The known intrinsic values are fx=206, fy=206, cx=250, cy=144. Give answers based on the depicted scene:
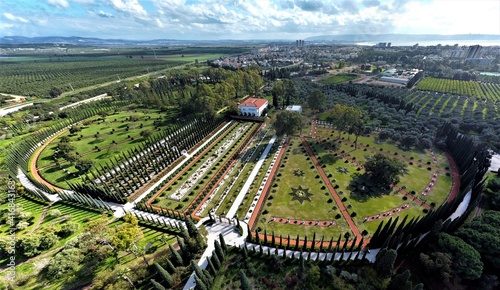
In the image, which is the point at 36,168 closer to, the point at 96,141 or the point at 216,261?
the point at 96,141

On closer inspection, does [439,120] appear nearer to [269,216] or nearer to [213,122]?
[269,216]

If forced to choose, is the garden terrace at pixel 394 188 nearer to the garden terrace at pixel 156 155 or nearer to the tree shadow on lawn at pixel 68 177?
the garden terrace at pixel 156 155

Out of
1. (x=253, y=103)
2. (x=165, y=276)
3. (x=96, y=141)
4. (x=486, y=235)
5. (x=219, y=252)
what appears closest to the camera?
(x=165, y=276)

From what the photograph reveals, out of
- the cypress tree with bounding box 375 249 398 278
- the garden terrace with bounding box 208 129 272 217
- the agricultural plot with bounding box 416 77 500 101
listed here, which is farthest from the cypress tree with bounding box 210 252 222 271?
the agricultural plot with bounding box 416 77 500 101

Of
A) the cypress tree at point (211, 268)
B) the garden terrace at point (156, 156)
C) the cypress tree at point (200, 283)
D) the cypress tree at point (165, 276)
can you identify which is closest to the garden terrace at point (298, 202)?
the cypress tree at point (211, 268)

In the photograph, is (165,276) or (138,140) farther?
(138,140)

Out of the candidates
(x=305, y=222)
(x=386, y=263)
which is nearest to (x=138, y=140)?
(x=305, y=222)

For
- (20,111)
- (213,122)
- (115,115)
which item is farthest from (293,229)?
(20,111)
